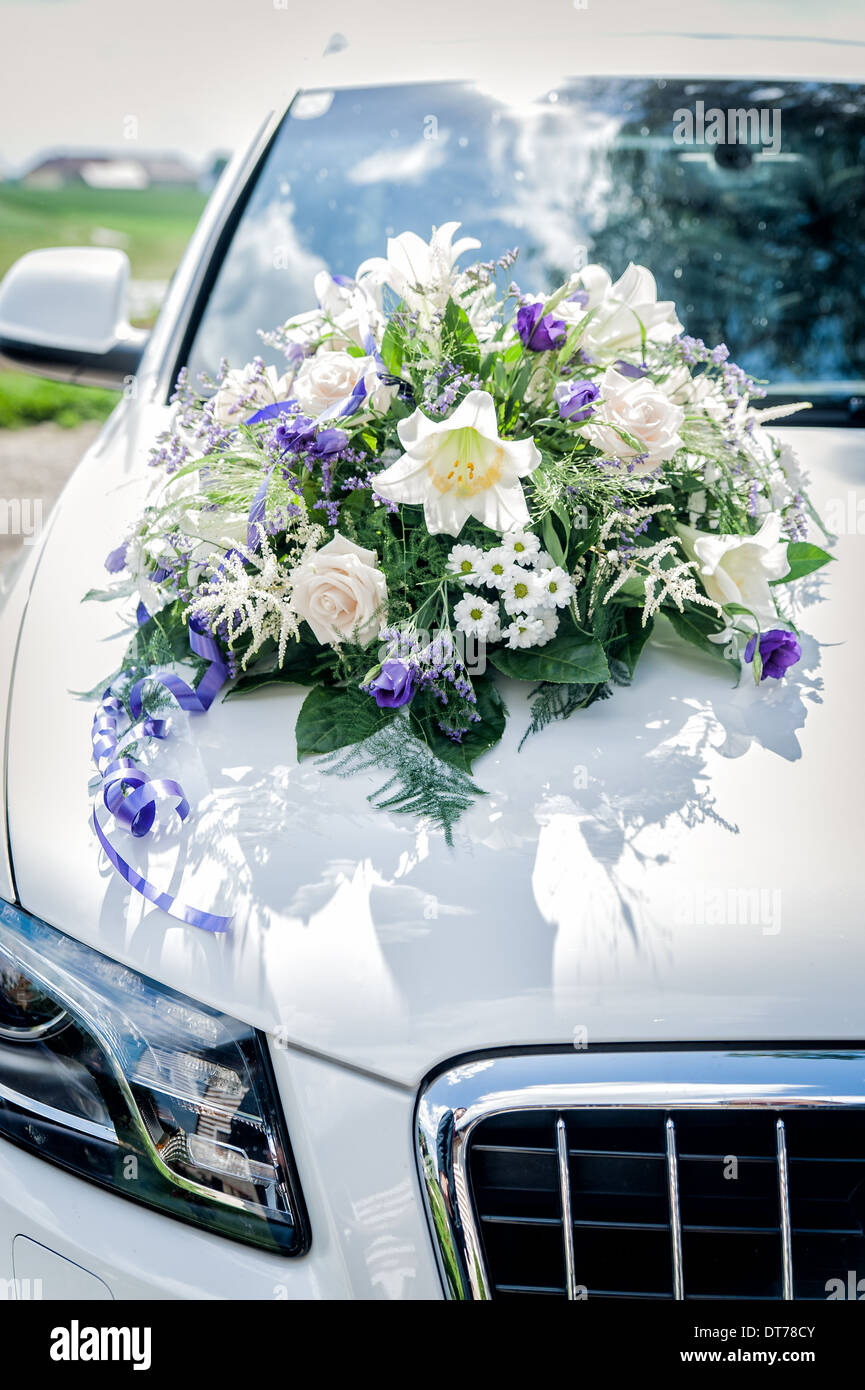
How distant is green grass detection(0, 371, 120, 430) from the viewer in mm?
9352

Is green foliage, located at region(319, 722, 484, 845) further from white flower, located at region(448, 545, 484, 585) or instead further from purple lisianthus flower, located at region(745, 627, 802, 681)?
purple lisianthus flower, located at region(745, 627, 802, 681)

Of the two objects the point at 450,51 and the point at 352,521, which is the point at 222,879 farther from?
the point at 450,51

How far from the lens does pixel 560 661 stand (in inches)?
63.9

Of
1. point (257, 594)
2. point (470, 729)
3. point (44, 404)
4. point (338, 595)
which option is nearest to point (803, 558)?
point (470, 729)

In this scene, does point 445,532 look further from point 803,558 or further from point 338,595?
point 803,558

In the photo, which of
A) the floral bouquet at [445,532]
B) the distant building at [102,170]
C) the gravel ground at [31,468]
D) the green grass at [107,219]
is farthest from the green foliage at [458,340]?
the distant building at [102,170]

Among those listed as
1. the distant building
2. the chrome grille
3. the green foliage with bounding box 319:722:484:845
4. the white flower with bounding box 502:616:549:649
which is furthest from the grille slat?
the distant building

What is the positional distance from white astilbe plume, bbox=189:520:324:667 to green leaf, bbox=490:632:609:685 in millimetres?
303

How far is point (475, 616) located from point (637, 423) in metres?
0.37

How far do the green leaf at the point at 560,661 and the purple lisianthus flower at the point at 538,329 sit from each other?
1.48 feet

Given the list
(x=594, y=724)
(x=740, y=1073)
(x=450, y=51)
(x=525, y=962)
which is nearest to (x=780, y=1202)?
(x=740, y=1073)

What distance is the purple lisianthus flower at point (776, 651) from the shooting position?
1.62m

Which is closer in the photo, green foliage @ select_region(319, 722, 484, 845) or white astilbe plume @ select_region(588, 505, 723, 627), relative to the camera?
green foliage @ select_region(319, 722, 484, 845)

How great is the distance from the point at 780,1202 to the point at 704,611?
81 centimetres
